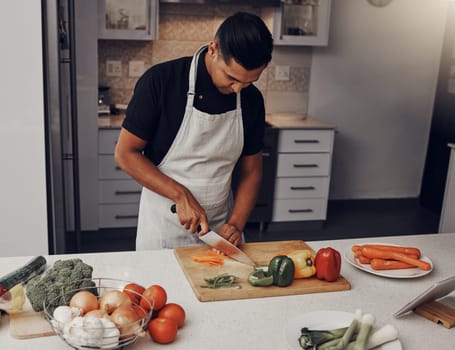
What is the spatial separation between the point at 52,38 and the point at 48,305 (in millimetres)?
1876

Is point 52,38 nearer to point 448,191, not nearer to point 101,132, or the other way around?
point 101,132

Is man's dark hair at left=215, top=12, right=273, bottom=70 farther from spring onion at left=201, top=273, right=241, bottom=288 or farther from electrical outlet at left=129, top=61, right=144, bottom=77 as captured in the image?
electrical outlet at left=129, top=61, right=144, bottom=77

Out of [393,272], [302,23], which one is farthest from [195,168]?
[302,23]

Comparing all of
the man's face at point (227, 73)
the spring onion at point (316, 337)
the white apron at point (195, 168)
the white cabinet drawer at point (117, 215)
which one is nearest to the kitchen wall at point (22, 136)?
the white apron at point (195, 168)

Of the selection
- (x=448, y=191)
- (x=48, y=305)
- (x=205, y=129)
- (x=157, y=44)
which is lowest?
(x=448, y=191)

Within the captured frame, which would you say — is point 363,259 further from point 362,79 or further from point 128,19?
point 362,79

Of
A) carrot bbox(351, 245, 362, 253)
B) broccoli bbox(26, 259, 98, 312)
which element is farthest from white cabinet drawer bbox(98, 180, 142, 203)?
broccoli bbox(26, 259, 98, 312)

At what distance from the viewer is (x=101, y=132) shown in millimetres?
4035

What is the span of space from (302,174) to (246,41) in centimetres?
282

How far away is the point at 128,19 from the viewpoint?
4.10m

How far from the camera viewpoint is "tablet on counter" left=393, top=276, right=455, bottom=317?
4.85ft

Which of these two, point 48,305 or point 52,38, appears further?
point 52,38

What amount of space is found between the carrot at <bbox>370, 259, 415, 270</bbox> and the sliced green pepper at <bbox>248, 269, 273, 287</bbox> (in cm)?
37

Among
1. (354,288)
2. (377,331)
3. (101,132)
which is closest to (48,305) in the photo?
(377,331)
